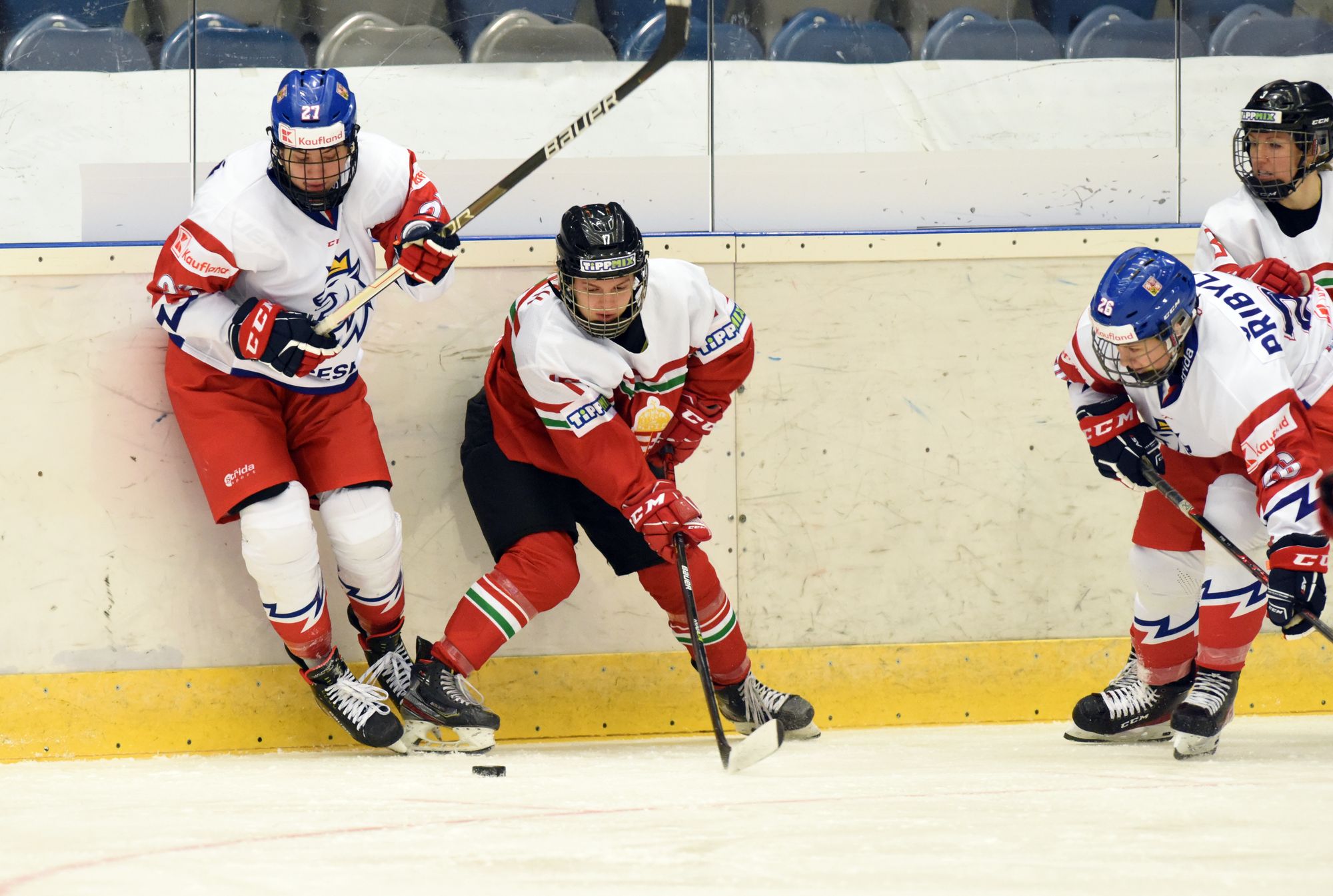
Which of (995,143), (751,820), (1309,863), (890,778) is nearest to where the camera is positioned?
(1309,863)

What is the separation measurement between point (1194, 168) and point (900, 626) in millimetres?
1412

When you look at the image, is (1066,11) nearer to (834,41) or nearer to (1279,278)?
(834,41)

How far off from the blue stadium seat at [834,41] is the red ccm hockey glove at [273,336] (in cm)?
149

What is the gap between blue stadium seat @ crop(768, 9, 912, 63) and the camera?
150 inches

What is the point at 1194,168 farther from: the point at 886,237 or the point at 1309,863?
the point at 1309,863

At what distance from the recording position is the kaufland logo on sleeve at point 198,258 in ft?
9.62

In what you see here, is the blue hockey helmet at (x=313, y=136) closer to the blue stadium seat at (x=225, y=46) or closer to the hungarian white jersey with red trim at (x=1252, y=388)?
the blue stadium seat at (x=225, y=46)

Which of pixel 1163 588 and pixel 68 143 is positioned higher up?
pixel 68 143

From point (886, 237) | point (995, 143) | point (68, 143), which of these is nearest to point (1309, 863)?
point (886, 237)

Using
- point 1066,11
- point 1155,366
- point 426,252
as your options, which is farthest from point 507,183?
point 1066,11

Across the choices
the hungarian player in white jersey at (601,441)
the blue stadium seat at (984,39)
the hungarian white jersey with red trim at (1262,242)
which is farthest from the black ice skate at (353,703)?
the blue stadium seat at (984,39)

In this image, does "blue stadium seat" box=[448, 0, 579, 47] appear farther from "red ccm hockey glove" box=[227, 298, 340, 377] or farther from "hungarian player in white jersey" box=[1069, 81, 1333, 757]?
"hungarian player in white jersey" box=[1069, 81, 1333, 757]

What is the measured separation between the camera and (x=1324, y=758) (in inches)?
109

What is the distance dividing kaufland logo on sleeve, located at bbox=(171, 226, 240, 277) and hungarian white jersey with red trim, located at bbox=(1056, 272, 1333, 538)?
1.68m
